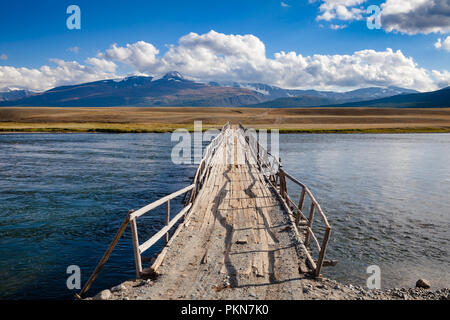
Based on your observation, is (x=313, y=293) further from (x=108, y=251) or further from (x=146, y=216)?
(x=146, y=216)

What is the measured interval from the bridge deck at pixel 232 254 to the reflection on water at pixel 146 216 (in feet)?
6.92

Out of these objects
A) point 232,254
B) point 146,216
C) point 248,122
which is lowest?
point 146,216

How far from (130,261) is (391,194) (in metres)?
15.8

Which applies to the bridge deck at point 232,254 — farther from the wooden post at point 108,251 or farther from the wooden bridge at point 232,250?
the wooden post at point 108,251

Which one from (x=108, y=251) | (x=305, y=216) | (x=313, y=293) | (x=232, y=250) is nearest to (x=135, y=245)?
(x=108, y=251)

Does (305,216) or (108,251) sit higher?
(108,251)

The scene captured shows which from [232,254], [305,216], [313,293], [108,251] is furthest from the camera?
[305,216]

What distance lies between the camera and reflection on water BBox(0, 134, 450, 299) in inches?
395

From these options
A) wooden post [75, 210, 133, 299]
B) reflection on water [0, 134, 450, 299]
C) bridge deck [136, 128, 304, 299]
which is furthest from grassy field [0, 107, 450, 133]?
wooden post [75, 210, 133, 299]

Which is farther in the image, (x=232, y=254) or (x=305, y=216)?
(x=305, y=216)

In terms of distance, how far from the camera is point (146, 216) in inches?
591

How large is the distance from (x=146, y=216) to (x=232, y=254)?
25.2 feet
